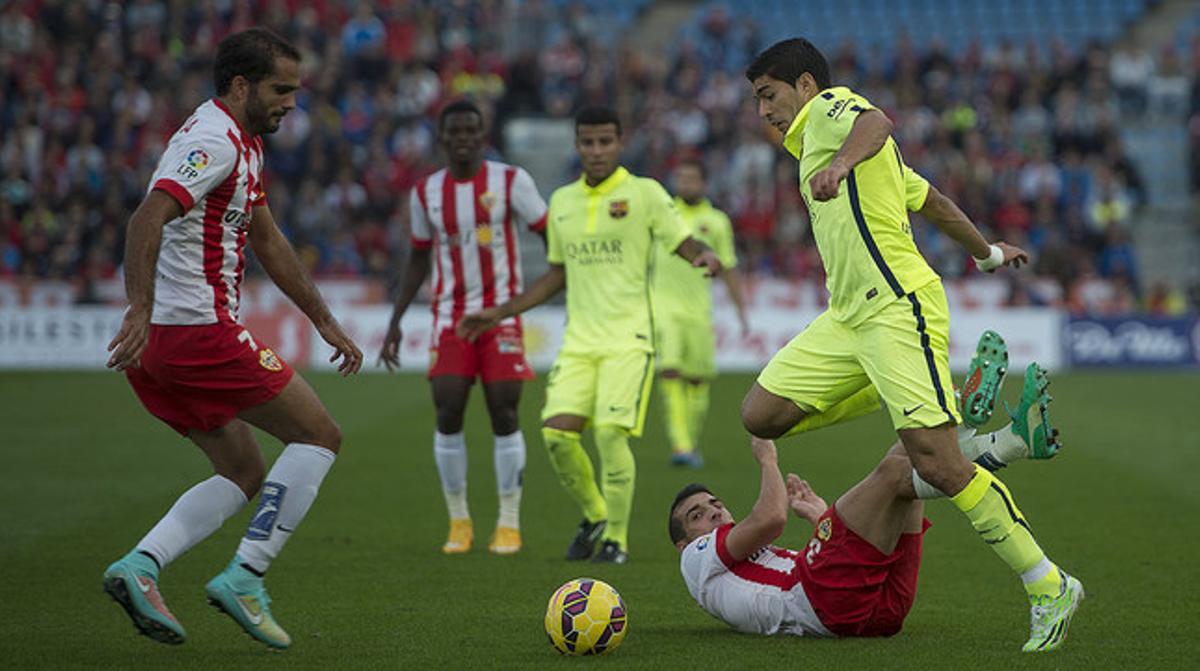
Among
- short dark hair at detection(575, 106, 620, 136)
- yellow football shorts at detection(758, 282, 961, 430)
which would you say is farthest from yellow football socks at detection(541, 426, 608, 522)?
yellow football shorts at detection(758, 282, 961, 430)

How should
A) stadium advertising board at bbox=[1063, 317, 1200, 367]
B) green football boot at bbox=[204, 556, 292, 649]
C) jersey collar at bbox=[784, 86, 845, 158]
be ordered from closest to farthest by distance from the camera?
green football boot at bbox=[204, 556, 292, 649], jersey collar at bbox=[784, 86, 845, 158], stadium advertising board at bbox=[1063, 317, 1200, 367]

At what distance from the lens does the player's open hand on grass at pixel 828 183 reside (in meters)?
6.16

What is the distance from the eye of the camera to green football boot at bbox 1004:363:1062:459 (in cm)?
680

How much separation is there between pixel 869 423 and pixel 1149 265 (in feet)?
45.2

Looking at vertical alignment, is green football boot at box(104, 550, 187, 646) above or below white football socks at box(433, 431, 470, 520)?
above

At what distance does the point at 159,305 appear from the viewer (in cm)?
673

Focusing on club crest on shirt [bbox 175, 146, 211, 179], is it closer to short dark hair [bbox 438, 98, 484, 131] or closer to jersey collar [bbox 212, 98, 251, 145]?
jersey collar [bbox 212, 98, 251, 145]

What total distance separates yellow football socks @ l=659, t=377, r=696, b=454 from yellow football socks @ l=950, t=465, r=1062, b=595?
7837 mm

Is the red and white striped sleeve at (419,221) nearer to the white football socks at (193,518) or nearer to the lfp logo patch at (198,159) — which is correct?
the white football socks at (193,518)

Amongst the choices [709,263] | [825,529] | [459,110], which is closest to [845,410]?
[825,529]

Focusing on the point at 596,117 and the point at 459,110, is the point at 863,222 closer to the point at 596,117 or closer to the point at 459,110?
the point at 596,117

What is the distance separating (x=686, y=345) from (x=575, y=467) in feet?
18.8

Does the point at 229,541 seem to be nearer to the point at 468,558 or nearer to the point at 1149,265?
the point at 468,558

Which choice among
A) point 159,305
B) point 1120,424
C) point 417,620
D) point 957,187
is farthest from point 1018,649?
point 957,187
